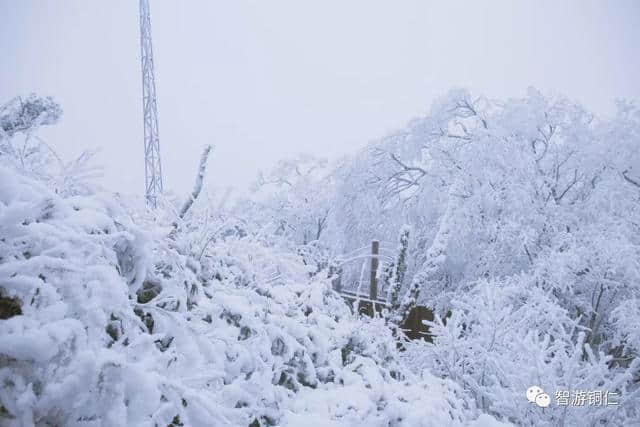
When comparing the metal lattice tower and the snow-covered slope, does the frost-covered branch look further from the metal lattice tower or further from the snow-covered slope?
the metal lattice tower

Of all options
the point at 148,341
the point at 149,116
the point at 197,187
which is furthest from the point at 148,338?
the point at 149,116

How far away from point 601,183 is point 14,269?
9.42 meters

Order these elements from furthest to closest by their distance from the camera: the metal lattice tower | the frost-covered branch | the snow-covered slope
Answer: the metal lattice tower → the frost-covered branch → the snow-covered slope

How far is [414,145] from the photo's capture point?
393 inches

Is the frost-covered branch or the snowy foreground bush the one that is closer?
the snowy foreground bush

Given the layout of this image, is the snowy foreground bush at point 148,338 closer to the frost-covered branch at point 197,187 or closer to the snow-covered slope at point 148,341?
the snow-covered slope at point 148,341

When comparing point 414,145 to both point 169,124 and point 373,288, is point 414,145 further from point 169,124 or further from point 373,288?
point 169,124

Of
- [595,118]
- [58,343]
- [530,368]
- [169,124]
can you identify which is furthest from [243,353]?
[169,124]

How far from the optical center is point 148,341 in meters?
1.25

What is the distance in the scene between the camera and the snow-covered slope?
0.93m

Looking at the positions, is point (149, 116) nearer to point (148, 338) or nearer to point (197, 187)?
point (197, 187)

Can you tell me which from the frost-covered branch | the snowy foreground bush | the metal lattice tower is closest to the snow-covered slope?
the snowy foreground bush

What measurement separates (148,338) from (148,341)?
21 millimetres

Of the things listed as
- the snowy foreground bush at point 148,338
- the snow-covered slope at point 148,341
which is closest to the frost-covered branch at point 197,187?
the snowy foreground bush at point 148,338
